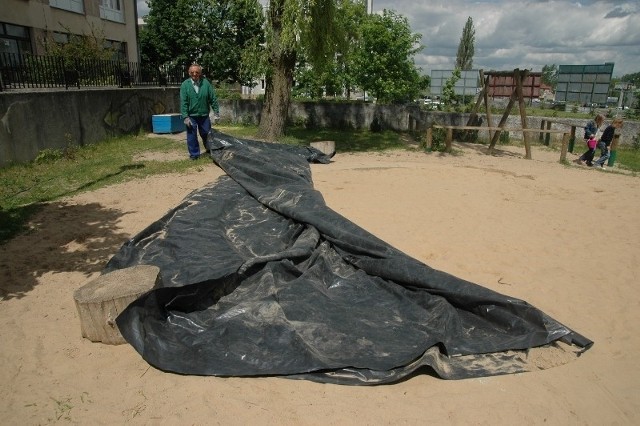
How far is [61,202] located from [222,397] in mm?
5338

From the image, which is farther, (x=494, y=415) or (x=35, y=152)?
(x=35, y=152)

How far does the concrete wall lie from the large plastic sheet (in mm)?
5818

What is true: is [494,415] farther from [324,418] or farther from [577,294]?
[577,294]

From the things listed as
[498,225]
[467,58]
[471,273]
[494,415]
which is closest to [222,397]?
[494,415]

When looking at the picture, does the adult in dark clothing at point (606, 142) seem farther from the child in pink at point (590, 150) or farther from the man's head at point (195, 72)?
the man's head at point (195, 72)

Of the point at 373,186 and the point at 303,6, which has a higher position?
the point at 303,6

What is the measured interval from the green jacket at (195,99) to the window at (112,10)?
14474 millimetres

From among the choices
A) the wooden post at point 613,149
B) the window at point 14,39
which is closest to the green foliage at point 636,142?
the wooden post at point 613,149

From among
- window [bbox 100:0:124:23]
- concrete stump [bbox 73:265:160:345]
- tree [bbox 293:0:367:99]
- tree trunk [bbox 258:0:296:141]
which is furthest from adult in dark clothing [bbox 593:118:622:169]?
window [bbox 100:0:124:23]

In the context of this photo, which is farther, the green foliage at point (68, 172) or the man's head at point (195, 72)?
the man's head at point (195, 72)

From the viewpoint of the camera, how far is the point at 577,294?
14.5ft

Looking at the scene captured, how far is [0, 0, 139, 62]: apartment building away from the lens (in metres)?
15.6

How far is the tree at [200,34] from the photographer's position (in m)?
27.0

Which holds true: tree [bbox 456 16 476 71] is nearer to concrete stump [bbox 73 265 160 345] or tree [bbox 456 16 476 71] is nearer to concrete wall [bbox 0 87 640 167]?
concrete wall [bbox 0 87 640 167]
